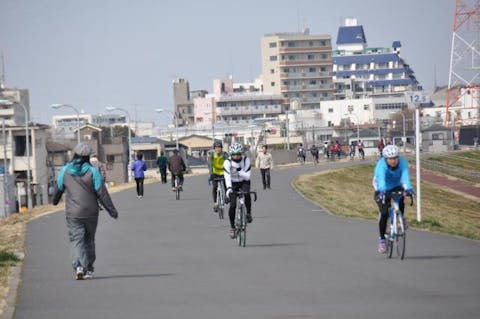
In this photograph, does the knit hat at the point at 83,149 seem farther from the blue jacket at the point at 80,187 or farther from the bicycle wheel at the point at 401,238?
the bicycle wheel at the point at 401,238

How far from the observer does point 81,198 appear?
13117 millimetres

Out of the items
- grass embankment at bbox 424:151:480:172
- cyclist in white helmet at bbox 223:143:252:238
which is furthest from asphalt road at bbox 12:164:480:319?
grass embankment at bbox 424:151:480:172

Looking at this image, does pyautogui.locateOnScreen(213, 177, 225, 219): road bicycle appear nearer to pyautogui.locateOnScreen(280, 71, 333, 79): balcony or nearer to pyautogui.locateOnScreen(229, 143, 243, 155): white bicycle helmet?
pyautogui.locateOnScreen(229, 143, 243, 155): white bicycle helmet

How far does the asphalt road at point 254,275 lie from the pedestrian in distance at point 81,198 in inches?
16.8

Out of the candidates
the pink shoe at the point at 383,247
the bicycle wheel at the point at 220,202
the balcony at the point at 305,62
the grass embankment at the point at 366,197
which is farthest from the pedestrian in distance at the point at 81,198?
the balcony at the point at 305,62

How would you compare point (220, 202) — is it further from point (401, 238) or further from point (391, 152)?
point (391, 152)

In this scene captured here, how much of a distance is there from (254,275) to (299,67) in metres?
161

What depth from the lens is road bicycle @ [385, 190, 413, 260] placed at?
47.9 feet

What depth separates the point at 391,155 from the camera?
14.5 meters

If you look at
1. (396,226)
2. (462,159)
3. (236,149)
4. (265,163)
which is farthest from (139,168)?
(462,159)

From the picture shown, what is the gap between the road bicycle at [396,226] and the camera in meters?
14.6

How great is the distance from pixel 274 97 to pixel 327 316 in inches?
6312

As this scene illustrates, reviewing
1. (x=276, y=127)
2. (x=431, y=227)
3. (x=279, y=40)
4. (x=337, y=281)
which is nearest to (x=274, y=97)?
(x=279, y=40)

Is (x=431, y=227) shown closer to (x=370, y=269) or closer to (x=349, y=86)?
(x=370, y=269)
